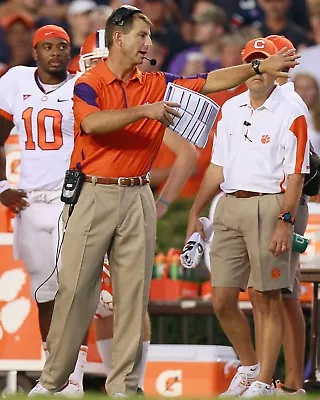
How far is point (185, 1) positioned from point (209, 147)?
106 inches

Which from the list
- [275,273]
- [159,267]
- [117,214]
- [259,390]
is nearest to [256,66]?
[117,214]

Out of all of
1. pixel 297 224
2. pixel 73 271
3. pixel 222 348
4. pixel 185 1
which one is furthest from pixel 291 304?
pixel 185 1

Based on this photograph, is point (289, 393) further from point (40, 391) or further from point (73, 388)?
point (40, 391)

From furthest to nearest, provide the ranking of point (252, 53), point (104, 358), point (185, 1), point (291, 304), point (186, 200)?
1. point (185, 1)
2. point (186, 200)
3. point (104, 358)
4. point (291, 304)
5. point (252, 53)

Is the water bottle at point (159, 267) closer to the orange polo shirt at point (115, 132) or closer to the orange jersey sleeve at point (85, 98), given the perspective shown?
the orange polo shirt at point (115, 132)

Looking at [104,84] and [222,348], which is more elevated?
[104,84]

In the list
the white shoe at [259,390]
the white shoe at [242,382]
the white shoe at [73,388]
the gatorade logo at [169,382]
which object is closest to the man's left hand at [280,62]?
the white shoe at [259,390]

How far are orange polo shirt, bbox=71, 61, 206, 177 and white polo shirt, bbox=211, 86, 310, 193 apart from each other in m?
0.83

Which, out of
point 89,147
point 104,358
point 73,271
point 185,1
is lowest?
point 104,358

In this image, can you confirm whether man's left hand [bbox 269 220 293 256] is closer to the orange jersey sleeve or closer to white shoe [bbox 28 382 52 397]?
the orange jersey sleeve

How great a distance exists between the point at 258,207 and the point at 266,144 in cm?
33

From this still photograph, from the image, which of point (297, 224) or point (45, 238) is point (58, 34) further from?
point (297, 224)

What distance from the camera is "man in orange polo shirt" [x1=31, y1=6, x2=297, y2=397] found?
22.7 feet

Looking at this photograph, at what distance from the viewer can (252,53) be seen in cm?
768
